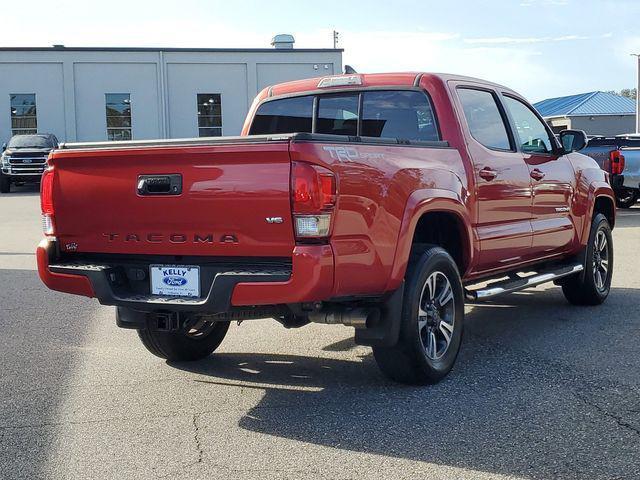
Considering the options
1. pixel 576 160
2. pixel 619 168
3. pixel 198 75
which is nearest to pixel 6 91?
pixel 198 75

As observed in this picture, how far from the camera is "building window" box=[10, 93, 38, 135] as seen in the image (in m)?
38.6

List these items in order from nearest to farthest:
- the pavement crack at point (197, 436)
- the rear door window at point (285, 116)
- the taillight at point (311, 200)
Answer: the pavement crack at point (197, 436) → the taillight at point (311, 200) → the rear door window at point (285, 116)

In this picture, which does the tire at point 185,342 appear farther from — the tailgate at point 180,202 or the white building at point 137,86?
the white building at point 137,86

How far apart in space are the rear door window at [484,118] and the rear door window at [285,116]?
3.95 feet

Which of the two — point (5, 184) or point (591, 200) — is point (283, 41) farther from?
point (591, 200)

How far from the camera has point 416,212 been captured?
5238 millimetres

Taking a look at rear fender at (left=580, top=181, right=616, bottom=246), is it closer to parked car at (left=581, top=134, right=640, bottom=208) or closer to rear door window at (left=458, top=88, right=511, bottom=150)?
rear door window at (left=458, top=88, right=511, bottom=150)

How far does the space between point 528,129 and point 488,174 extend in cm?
127

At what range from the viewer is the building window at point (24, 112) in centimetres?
3856

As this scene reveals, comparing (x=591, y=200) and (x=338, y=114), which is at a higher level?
→ (x=338, y=114)

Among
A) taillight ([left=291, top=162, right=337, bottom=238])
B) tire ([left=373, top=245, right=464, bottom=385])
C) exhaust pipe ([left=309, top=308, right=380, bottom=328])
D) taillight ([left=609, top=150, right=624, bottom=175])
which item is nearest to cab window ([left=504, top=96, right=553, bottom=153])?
tire ([left=373, top=245, right=464, bottom=385])

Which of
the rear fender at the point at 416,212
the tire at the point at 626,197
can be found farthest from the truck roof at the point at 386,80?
the tire at the point at 626,197

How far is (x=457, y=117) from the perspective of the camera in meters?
6.07

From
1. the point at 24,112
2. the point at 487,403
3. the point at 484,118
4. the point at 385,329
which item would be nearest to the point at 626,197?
the point at 484,118
